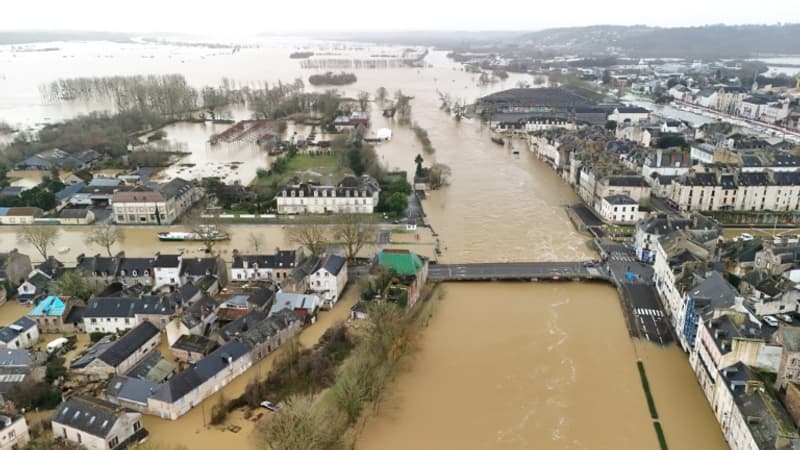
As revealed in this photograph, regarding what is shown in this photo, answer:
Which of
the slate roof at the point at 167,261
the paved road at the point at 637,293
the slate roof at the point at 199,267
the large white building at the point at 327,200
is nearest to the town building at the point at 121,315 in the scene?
the slate roof at the point at 167,261

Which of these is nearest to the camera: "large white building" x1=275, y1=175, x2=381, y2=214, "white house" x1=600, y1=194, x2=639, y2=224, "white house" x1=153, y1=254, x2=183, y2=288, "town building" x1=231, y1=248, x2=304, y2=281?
"white house" x1=153, y1=254, x2=183, y2=288

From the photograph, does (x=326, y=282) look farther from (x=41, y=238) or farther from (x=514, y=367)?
(x=41, y=238)

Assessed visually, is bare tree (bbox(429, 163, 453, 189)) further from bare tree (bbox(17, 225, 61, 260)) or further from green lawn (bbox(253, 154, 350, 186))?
bare tree (bbox(17, 225, 61, 260))

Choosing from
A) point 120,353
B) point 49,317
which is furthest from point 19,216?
point 120,353

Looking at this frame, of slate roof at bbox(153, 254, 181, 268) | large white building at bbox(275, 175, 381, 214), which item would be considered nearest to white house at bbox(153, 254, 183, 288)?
slate roof at bbox(153, 254, 181, 268)

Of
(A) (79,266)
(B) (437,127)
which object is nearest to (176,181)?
(A) (79,266)
